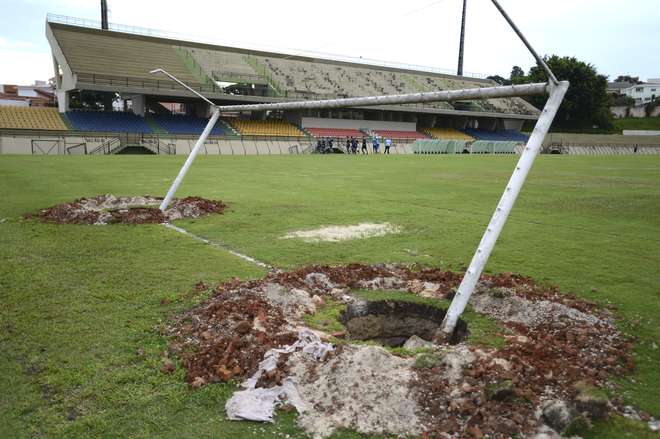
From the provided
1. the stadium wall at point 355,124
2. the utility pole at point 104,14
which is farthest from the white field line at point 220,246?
the utility pole at point 104,14

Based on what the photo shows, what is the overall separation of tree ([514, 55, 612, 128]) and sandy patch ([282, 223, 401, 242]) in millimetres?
63608

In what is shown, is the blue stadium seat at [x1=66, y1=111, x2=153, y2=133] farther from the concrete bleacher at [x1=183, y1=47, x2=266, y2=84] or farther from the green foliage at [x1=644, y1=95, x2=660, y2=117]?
the green foliage at [x1=644, y1=95, x2=660, y2=117]

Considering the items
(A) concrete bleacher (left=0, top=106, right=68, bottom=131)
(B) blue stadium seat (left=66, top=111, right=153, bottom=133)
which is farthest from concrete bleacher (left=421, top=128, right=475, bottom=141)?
(A) concrete bleacher (left=0, top=106, right=68, bottom=131)

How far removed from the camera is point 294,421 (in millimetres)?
3094

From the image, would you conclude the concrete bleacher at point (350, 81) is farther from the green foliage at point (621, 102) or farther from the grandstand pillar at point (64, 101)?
the green foliage at point (621, 102)

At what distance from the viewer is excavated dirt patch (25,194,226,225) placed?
9.38 m

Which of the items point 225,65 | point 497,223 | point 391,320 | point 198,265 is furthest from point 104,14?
point 497,223

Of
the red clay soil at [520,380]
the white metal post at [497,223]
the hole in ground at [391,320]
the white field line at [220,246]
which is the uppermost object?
the white metal post at [497,223]

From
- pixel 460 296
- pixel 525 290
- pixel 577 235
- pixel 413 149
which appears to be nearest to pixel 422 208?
pixel 577 235

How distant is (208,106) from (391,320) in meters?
42.7

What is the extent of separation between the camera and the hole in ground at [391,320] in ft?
16.4

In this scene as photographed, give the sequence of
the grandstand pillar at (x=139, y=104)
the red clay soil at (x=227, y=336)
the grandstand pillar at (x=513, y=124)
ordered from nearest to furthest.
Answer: the red clay soil at (x=227, y=336) → the grandstand pillar at (x=139, y=104) → the grandstand pillar at (x=513, y=124)

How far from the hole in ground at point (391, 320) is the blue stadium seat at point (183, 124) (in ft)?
115

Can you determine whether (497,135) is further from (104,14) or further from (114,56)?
(104,14)
